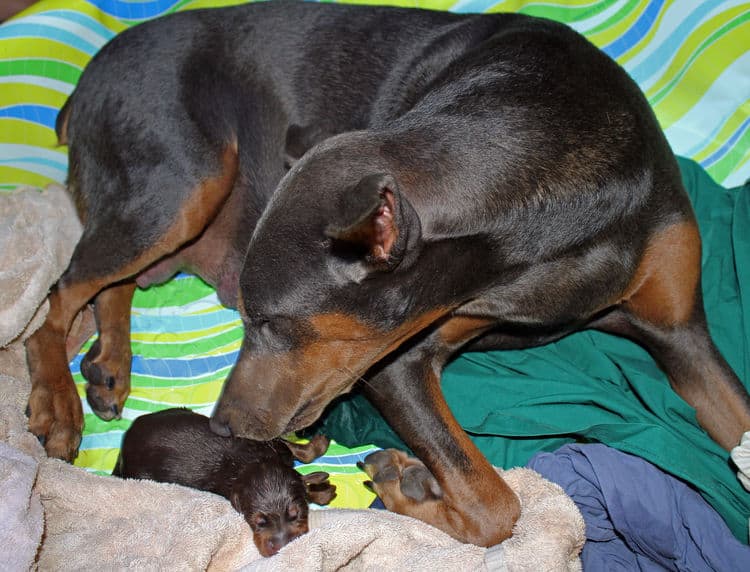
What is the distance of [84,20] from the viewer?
4180 mm

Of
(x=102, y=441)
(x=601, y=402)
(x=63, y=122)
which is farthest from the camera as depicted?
(x=63, y=122)

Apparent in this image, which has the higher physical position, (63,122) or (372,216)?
(372,216)

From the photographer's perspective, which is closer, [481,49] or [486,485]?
[486,485]

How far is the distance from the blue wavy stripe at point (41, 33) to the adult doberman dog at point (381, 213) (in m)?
0.45

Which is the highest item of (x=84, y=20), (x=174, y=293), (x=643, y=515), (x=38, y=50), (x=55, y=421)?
(x=84, y=20)

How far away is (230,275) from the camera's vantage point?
380 cm

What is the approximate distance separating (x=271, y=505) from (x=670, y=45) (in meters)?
2.96

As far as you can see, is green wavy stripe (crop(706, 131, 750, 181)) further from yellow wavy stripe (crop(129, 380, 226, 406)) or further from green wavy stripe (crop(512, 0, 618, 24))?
yellow wavy stripe (crop(129, 380, 226, 406))

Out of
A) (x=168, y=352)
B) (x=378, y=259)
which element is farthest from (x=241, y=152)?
(x=378, y=259)

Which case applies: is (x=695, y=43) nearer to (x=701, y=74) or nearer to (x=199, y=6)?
(x=701, y=74)

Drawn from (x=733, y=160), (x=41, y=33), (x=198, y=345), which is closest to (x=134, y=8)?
(x=41, y=33)

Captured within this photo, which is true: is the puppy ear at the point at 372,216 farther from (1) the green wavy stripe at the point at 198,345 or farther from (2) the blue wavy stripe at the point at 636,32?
(2) the blue wavy stripe at the point at 636,32

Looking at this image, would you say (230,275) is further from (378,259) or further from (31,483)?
(378,259)

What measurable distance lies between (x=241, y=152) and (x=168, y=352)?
3.20 feet
